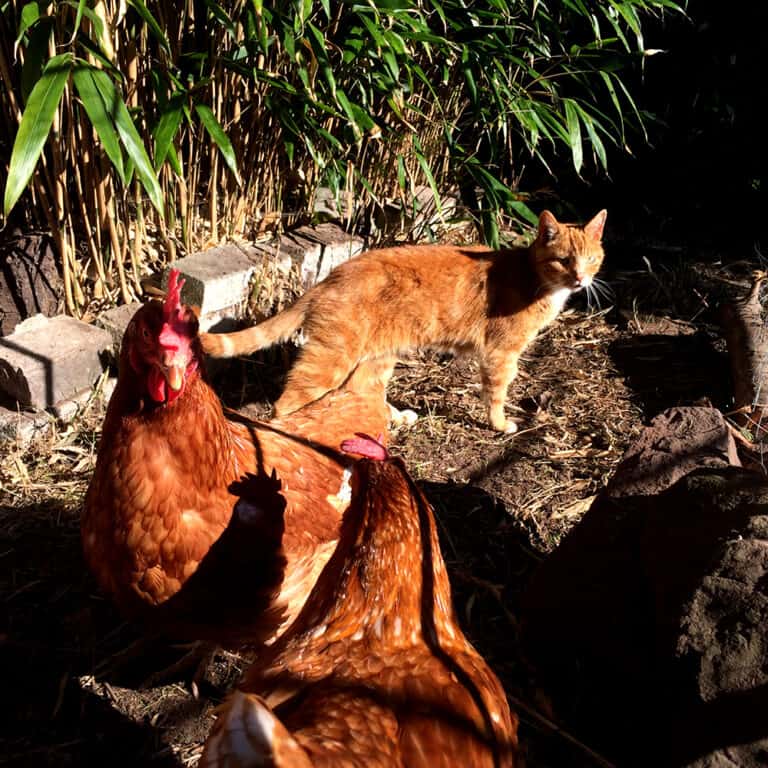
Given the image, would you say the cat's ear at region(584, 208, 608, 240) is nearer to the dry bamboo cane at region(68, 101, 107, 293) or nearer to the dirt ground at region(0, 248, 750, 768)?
the dirt ground at region(0, 248, 750, 768)

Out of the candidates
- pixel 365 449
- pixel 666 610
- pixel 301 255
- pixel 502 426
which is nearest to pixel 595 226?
pixel 502 426

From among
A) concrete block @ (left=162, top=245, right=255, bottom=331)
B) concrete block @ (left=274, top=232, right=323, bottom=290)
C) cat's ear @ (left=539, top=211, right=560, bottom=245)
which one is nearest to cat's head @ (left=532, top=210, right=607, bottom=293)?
cat's ear @ (left=539, top=211, right=560, bottom=245)

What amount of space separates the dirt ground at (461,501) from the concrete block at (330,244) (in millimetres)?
709

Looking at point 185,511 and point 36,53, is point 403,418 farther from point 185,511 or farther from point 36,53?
point 36,53

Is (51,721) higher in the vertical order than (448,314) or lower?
lower

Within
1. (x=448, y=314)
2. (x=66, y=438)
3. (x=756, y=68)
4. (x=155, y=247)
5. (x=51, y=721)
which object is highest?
(x=756, y=68)

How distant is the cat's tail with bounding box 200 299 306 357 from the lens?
136 inches

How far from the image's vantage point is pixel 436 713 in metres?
1.63

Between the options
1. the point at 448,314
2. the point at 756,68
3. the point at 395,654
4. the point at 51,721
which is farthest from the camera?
the point at 756,68

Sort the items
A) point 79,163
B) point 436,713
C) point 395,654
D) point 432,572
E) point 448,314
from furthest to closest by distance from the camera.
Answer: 1. point 448,314
2. point 79,163
3. point 432,572
4. point 395,654
5. point 436,713

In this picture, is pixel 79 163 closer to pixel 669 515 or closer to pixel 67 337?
pixel 67 337

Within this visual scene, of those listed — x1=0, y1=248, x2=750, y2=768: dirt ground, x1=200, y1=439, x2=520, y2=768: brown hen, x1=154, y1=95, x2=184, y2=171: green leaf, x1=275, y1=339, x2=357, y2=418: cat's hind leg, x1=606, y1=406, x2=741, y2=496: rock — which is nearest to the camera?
x1=200, y1=439, x2=520, y2=768: brown hen

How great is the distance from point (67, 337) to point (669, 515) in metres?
2.75

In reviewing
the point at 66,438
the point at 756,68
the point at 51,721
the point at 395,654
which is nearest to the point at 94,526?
the point at 51,721
